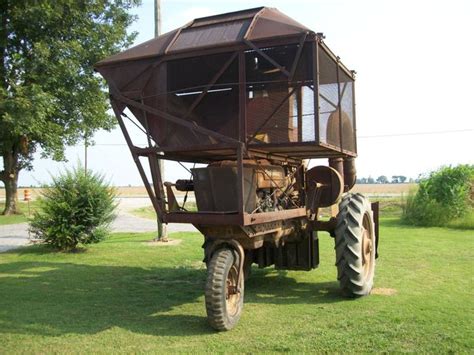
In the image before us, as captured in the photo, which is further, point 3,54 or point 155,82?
point 3,54

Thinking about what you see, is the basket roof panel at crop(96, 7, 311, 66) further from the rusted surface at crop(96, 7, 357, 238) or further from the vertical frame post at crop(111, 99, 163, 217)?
the vertical frame post at crop(111, 99, 163, 217)

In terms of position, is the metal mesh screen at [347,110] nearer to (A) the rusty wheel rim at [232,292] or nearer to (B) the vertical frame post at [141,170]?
(A) the rusty wheel rim at [232,292]

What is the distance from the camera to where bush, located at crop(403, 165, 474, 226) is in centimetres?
1848

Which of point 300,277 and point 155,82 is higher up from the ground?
point 155,82

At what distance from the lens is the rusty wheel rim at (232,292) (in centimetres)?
567

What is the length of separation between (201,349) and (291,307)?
1986mm

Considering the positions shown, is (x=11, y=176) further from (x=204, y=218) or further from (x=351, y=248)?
(x=351, y=248)

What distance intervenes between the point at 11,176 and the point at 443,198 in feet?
67.3

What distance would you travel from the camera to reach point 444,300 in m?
6.52

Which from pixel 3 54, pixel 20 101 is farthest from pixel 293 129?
pixel 3 54

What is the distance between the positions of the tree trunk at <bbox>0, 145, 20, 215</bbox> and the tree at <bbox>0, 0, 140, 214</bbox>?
3833 mm

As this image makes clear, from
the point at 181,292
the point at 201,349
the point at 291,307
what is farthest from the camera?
the point at 181,292

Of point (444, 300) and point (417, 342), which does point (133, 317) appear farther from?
point (444, 300)

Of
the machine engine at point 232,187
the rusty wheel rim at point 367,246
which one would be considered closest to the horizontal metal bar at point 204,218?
the machine engine at point 232,187
